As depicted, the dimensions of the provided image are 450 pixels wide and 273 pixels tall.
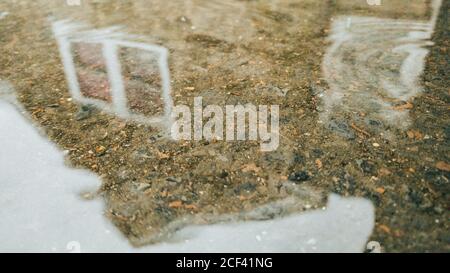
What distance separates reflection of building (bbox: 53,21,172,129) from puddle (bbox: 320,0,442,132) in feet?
4.40

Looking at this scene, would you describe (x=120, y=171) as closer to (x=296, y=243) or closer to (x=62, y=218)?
(x=62, y=218)

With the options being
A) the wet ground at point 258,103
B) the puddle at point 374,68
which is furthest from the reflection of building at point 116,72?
the puddle at point 374,68

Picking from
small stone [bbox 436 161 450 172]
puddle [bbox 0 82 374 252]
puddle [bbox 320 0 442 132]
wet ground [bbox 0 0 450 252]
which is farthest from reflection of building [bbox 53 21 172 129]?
small stone [bbox 436 161 450 172]

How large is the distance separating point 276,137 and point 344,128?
0.49 m

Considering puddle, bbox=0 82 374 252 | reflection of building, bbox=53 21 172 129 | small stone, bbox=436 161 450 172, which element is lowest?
puddle, bbox=0 82 374 252

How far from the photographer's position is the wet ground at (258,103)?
2068 millimetres

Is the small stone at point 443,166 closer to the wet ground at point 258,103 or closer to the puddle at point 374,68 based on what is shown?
the wet ground at point 258,103

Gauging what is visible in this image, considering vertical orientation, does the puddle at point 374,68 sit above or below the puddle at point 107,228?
above

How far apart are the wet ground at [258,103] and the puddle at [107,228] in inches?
2.7

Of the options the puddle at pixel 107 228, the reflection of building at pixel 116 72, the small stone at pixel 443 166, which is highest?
the reflection of building at pixel 116 72

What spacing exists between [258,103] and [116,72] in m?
1.36

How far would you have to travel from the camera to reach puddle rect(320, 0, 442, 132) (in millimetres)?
2693

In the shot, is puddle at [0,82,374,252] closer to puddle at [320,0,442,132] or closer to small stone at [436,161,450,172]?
small stone at [436,161,450,172]
